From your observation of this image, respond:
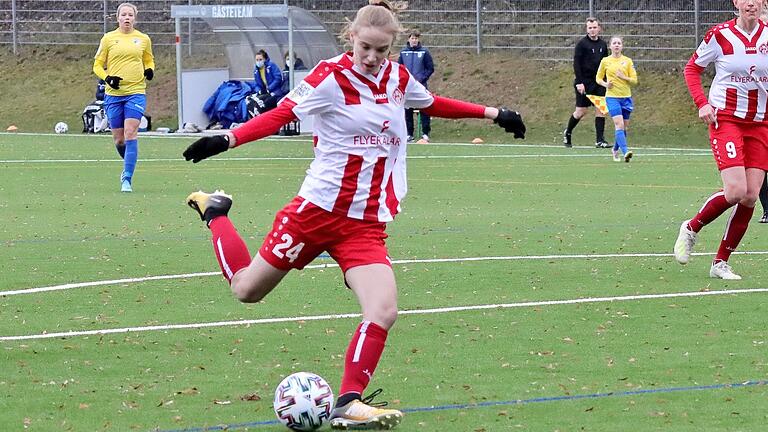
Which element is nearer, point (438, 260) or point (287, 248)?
point (287, 248)

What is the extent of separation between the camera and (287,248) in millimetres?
6797

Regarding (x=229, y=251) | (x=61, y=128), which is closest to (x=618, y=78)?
(x=61, y=128)

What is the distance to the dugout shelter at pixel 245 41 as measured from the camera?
33531 mm

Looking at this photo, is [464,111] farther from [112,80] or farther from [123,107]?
[123,107]

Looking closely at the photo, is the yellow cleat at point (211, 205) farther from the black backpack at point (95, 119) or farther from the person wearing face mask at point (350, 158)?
the black backpack at point (95, 119)

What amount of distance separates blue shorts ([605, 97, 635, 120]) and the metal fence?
857 cm

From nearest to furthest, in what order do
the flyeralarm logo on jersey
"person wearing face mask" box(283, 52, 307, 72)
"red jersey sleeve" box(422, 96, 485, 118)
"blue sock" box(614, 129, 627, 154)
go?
the flyeralarm logo on jersey, "red jersey sleeve" box(422, 96, 485, 118), "blue sock" box(614, 129, 627, 154), "person wearing face mask" box(283, 52, 307, 72)

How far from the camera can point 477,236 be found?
13.6m

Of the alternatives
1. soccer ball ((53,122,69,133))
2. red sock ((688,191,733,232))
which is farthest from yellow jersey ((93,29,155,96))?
soccer ball ((53,122,69,133))

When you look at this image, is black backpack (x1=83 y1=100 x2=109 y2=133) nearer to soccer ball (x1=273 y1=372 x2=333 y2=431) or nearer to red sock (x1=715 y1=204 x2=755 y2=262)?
red sock (x1=715 y1=204 x2=755 y2=262)

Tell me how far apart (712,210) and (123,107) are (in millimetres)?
9401

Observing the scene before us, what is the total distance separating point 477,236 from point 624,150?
35.6ft

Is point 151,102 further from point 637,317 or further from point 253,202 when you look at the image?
point 637,317

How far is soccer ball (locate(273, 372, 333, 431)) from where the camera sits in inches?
244
